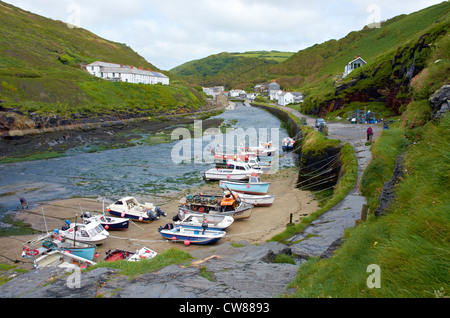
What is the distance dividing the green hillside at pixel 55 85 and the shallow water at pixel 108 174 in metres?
22.6

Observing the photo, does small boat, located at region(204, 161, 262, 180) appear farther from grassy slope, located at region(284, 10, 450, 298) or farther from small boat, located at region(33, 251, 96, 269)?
grassy slope, located at region(284, 10, 450, 298)

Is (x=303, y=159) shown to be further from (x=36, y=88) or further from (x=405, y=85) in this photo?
(x=36, y=88)

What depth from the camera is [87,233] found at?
53.2 ft

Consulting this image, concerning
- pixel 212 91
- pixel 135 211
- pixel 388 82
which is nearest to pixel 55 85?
pixel 135 211

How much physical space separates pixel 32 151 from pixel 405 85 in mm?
51927

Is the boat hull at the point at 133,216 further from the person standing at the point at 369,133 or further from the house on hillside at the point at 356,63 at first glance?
the house on hillside at the point at 356,63

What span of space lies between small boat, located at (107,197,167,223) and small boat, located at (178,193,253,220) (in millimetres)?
1949

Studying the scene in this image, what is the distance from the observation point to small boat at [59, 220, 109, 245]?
1614 cm

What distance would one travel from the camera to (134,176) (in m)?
30.6

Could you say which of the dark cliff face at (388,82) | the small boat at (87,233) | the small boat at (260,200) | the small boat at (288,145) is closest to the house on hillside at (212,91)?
the dark cliff face at (388,82)

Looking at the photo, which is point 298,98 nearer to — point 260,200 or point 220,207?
point 260,200
